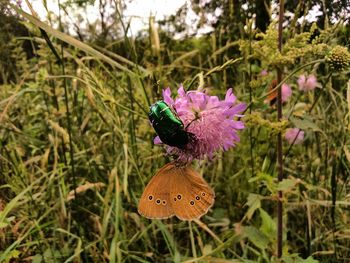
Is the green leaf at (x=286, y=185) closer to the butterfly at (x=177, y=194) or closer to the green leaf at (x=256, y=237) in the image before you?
the green leaf at (x=256, y=237)

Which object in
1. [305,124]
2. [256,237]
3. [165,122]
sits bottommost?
[256,237]

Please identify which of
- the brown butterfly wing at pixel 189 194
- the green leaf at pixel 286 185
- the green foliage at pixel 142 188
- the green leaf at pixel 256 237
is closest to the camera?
the brown butterfly wing at pixel 189 194

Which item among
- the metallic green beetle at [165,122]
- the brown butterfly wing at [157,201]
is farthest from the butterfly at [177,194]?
the metallic green beetle at [165,122]

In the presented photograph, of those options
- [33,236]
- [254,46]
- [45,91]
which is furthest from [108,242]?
[254,46]

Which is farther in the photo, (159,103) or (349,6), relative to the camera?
(349,6)

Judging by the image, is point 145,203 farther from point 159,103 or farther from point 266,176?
point 266,176

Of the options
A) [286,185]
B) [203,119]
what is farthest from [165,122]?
[286,185]

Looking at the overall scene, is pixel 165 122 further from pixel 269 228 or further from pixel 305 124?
pixel 269 228
